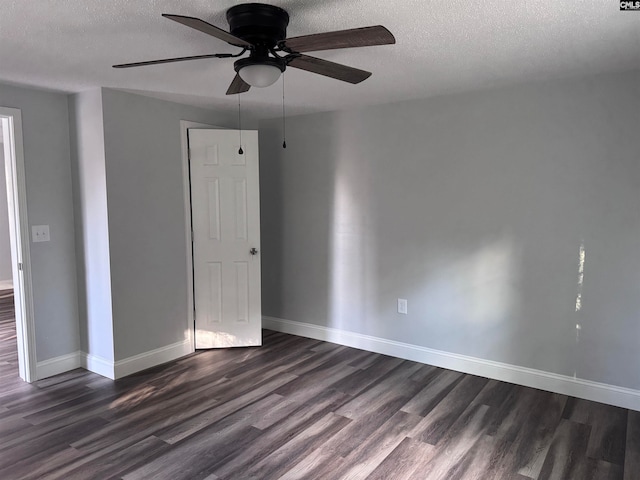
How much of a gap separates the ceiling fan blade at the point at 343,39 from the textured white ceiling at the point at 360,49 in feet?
0.55

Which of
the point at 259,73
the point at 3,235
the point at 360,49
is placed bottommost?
the point at 3,235

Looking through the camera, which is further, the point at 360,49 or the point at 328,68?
the point at 360,49

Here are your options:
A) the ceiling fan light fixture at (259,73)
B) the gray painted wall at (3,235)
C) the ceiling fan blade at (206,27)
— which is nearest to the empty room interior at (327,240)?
the ceiling fan light fixture at (259,73)

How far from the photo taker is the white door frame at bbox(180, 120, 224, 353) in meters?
3.95

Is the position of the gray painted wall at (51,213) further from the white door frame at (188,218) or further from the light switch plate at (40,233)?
the white door frame at (188,218)

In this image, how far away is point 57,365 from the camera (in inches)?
142

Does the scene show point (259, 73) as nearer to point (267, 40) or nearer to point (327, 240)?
point (267, 40)

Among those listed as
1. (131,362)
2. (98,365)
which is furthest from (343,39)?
(98,365)

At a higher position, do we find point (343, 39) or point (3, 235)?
point (343, 39)

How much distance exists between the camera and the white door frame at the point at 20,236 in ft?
10.7

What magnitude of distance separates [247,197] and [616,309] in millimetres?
3044

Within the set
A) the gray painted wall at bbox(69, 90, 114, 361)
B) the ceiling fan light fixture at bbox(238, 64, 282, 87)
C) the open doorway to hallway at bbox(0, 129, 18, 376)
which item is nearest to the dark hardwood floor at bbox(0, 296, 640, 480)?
the open doorway to hallway at bbox(0, 129, 18, 376)

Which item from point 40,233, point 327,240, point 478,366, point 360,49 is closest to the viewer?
point 360,49

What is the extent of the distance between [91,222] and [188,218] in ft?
2.60
